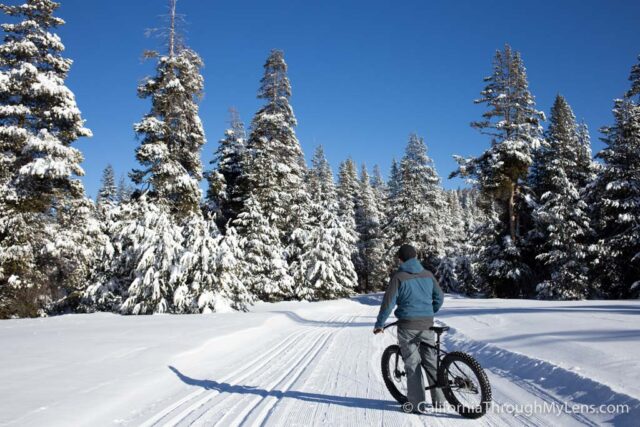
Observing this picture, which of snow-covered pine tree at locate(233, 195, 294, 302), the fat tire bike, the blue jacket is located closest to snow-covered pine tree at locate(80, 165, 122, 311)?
snow-covered pine tree at locate(233, 195, 294, 302)

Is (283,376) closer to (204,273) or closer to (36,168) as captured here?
(204,273)

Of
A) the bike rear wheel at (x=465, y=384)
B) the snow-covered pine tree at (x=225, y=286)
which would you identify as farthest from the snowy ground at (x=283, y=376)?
the snow-covered pine tree at (x=225, y=286)

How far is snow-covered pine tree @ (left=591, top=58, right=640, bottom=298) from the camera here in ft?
68.8

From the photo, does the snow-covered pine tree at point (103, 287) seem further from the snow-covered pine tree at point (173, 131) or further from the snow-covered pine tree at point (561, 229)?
the snow-covered pine tree at point (561, 229)

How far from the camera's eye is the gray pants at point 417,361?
4852mm

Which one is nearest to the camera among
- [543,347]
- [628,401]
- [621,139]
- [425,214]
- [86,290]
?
[628,401]

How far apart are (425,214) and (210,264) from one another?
23.6 metres

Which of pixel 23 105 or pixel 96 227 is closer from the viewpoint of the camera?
pixel 23 105

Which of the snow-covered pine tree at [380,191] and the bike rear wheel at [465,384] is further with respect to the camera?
the snow-covered pine tree at [380,191]

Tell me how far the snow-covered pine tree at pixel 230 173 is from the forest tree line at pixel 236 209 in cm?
13

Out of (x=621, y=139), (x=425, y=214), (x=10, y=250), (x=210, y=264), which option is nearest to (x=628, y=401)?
(x=210, y=264)

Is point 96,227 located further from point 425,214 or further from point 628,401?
point 425,214

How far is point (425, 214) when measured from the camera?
36.6 meters

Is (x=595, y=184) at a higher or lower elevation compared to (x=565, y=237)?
higher
